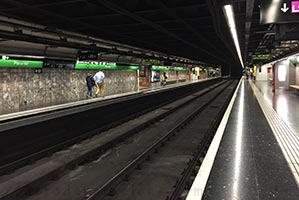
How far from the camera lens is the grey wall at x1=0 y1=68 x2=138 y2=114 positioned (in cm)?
1198

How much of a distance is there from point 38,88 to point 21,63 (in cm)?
175

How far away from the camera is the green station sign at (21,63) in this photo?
37.6 ft

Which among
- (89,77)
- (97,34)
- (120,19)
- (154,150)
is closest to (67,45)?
(97,34)

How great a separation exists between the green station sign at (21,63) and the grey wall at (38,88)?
31cm

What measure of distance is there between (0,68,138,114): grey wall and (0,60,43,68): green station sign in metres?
0.31

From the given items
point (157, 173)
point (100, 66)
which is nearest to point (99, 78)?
point (100, 66)

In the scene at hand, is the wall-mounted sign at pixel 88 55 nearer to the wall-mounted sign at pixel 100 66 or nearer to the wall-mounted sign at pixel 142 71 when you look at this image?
the wall-mounted sign at pixel 100 66

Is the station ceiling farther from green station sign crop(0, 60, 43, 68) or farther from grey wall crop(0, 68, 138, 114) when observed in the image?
grey wall crop(0, 68, 138, 114)

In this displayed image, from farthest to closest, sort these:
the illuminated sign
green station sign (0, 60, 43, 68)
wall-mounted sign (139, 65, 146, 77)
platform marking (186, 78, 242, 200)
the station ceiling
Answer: wall-mounted sign (139, 65, 146, 77) < the illuminated sign < green station sign (0, 60, 43, 68) < the station ceiling < platform marking (186, 78, 242, 200)

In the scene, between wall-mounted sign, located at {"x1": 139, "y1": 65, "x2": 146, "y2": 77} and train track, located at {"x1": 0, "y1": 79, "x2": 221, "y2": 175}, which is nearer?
train track, located at {"x1": 0, "y1": 79, "x2": 221, "y2": 175}

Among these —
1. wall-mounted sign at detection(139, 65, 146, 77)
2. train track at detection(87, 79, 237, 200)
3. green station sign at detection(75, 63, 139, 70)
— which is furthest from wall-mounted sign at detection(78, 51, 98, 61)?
wall-mounted sign at detection(139, 65, 146, 77)

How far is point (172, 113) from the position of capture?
13641 mm

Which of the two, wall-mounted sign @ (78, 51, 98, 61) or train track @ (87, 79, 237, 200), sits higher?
wall-mounted sign @ (78, 51, 98, 61)

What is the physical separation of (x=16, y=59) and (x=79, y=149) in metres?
6.90
